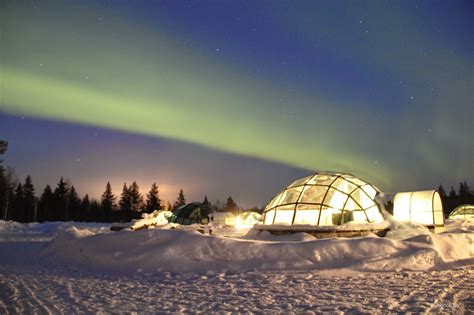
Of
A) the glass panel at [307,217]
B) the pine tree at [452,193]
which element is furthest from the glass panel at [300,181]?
the pine tree at [452,193]

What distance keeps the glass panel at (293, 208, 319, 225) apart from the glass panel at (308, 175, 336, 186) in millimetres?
1655

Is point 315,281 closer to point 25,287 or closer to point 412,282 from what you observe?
point 412,282

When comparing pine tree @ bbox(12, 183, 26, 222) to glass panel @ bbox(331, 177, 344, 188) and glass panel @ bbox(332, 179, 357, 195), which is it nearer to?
glass panel @ bbox(331, 177, 344, 188)

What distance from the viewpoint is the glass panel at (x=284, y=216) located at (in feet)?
49.5

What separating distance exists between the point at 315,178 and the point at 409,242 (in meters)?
6.66

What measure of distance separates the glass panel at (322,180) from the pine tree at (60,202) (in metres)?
58.3

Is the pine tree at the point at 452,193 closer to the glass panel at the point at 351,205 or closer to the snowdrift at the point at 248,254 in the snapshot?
the glass panel at the point at 351,205

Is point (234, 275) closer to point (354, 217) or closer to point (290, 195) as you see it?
point (354, 217)

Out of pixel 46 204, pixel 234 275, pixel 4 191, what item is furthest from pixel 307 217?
pixel 46 204

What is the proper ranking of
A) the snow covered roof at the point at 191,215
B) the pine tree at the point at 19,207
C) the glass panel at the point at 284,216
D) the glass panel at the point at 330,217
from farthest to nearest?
the pine tree at the point at 19,207, the snow covered roof at the point at 191,215, the glass panel at the point at 284,216, the glass panel at the point at 330,217

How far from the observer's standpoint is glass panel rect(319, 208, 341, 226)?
14.2 m

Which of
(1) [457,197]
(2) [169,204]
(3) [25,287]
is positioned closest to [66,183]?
(2) [169,204]

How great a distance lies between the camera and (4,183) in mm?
46438

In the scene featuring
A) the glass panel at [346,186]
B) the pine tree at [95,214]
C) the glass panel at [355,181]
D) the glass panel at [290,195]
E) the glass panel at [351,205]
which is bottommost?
the pine tree at [95,214]
